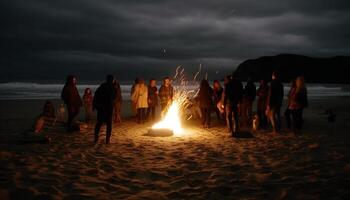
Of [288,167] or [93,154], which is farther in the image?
[93,154]

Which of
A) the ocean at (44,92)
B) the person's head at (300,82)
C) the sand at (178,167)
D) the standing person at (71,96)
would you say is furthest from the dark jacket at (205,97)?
the ocean at (44,92)

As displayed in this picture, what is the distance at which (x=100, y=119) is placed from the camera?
8922 mm

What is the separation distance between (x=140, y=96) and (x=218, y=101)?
3160 mm

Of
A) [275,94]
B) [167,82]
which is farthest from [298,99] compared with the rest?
[167,82]

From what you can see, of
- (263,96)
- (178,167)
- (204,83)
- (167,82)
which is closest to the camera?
(178,167)

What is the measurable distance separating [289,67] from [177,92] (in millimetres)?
110140

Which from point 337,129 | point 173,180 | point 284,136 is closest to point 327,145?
point 284,136

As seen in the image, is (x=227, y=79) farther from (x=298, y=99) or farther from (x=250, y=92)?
(x=298, y=99)

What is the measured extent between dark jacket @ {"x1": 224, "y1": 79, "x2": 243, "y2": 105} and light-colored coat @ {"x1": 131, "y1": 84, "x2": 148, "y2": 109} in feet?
13.4

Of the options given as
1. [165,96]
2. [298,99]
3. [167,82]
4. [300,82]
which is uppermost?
[167,82]

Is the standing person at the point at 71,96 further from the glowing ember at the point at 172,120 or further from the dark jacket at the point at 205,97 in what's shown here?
the dark jacket at the point at 205,97

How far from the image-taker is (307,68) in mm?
116188

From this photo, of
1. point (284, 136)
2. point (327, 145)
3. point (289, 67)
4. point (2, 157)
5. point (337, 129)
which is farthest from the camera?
point (289, 67)

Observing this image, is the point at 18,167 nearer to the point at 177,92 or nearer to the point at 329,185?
the point at 329,185
